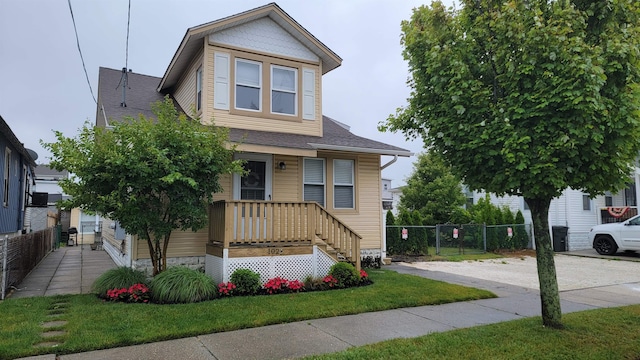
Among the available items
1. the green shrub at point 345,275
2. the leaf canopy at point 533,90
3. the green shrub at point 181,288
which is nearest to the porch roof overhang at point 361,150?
the green shrub at point 345,275

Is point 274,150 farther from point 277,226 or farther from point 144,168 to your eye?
point 144,168

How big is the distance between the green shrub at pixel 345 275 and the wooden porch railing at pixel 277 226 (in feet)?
1.88

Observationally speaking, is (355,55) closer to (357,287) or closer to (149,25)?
(149,25)

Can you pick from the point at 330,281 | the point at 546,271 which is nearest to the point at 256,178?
the point at 330,281

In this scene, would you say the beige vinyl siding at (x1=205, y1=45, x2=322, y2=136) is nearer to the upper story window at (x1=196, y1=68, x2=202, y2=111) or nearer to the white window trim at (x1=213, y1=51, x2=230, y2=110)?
the white window trim at (x1=213, y1=51, x2=230, y2=110)

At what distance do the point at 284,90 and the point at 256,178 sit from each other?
2588 millimetres

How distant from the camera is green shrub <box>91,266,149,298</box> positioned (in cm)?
697

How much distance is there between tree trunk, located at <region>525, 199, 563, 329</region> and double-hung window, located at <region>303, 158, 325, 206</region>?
589cm

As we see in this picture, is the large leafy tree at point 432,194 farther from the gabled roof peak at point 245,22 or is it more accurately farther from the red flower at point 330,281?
the red flower at point 330,281

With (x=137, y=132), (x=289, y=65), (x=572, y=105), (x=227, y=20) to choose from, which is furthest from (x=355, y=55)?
(x=572, y=105)

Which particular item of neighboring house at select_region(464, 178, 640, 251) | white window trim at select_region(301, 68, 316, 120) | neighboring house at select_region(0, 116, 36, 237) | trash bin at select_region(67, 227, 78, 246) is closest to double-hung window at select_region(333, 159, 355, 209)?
white window trim at select_region(301, 68, 316, 120)

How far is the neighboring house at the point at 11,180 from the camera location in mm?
10727

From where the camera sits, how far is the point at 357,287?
322 inches

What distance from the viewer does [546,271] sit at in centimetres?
527
